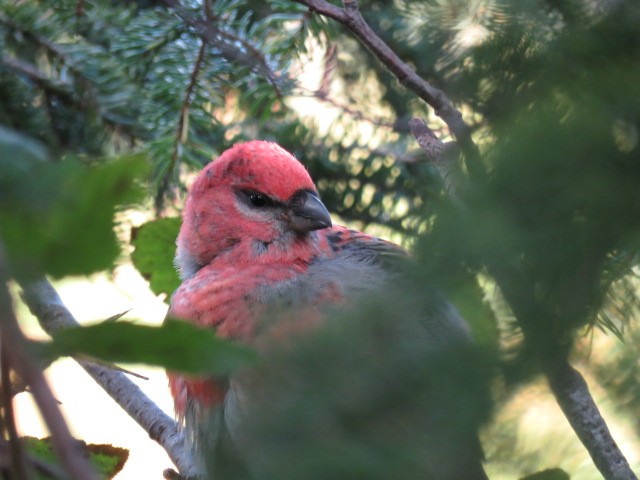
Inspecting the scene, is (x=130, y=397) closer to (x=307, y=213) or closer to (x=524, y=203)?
(x=307, y=213)

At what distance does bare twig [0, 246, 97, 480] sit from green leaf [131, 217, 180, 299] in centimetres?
119

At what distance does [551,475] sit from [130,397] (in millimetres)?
1104

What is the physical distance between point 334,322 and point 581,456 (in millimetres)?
174

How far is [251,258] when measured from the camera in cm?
192

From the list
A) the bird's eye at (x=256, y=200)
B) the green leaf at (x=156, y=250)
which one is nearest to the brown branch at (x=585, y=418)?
the green leaf at (x=156, y=250)

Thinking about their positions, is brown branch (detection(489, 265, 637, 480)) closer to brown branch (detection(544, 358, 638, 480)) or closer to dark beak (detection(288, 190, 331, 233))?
brown branch (detection(544, 358, 638, 480))

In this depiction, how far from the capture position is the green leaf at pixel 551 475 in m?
0.49

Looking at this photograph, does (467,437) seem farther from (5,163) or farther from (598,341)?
(5,163)

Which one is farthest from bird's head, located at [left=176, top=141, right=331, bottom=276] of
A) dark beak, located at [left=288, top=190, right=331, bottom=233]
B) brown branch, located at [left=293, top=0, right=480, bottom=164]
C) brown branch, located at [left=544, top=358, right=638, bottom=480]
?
brown branch, located at [left=544, top=358, right=638, bottom=480]

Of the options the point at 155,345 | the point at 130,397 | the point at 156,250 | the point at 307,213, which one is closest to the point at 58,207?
the point at 155,345

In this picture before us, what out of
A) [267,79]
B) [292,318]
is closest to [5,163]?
[292,318]

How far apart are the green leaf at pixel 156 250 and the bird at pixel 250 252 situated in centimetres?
8

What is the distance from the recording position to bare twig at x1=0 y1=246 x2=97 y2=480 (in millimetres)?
427

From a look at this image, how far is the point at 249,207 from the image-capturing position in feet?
6.66
